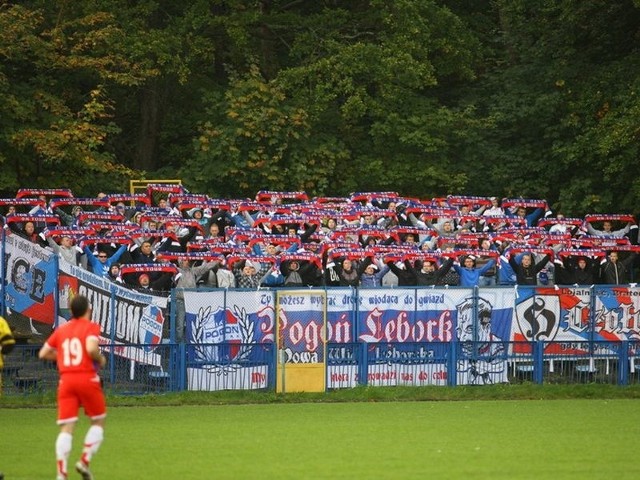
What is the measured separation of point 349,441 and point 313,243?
10167mm

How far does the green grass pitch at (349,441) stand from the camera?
1602 centimetres

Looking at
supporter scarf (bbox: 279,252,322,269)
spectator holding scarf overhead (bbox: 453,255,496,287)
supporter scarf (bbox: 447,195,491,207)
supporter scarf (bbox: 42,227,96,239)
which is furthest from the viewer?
supporter scarf (bbox: 447,195,491,207)

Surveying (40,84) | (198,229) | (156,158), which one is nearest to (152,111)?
(156,158)

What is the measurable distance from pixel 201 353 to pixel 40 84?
16754mm

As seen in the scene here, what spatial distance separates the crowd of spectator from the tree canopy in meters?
5.87

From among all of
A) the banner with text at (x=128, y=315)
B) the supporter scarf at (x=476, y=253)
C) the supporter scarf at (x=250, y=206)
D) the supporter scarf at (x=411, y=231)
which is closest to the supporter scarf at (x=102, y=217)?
the supporter scarf at (x=250, y=206)

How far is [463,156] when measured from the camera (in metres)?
41.6

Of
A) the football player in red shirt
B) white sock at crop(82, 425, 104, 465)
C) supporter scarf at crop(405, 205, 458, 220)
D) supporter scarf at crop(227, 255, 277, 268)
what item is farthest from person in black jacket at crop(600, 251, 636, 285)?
white sock at crop(82, 425, 104, 465)

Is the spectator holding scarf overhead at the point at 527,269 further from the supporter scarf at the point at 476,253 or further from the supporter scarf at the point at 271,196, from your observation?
the supporter scarf at the point at 271,196

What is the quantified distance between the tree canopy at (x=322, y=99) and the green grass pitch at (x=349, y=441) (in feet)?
51.4

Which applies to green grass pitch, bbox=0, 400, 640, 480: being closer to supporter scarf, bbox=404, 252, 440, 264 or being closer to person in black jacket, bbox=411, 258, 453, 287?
person in black jacket, bbox=411, 258, 453, 287

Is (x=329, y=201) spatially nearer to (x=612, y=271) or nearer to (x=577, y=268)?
(x=577, y=268)

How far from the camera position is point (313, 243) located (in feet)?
92.8

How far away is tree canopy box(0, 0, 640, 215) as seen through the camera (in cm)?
3791
